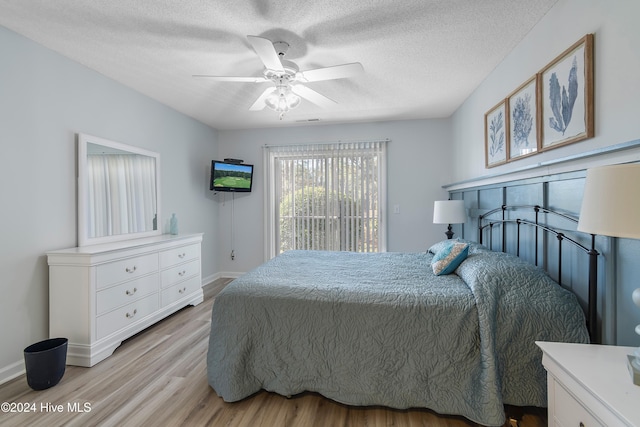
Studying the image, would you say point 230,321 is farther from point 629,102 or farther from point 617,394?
point 629,102

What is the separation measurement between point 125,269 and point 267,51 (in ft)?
7.20

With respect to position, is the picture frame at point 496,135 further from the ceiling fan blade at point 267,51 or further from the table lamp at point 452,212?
the ceiling fan blade at point 267,51

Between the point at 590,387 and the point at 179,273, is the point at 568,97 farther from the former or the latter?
the point at 179,273

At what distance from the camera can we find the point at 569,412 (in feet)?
3.42

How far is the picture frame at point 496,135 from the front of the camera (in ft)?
7.96

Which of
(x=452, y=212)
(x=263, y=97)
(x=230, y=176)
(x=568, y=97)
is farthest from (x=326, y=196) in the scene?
(x=568, y=97)

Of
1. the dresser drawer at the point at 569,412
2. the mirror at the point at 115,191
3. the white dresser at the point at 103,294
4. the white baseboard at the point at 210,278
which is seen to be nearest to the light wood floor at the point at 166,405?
the white dresser at the point at 103,294

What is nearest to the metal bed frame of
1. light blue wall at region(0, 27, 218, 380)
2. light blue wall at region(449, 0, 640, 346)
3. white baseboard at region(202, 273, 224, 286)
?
light blue wall at region(449, 0, 640, 346)

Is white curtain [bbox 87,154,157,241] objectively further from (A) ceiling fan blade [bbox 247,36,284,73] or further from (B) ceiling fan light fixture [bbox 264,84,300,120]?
(A) ceiling fan blade [bbox 247,36,284,73]

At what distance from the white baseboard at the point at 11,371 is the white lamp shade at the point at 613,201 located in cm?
349

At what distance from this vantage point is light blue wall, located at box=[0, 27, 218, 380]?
2.02 m

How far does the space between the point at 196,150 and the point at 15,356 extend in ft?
9.76

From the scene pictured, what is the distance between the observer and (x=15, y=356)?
2051mm

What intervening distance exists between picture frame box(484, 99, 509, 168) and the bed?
43.5 inches
